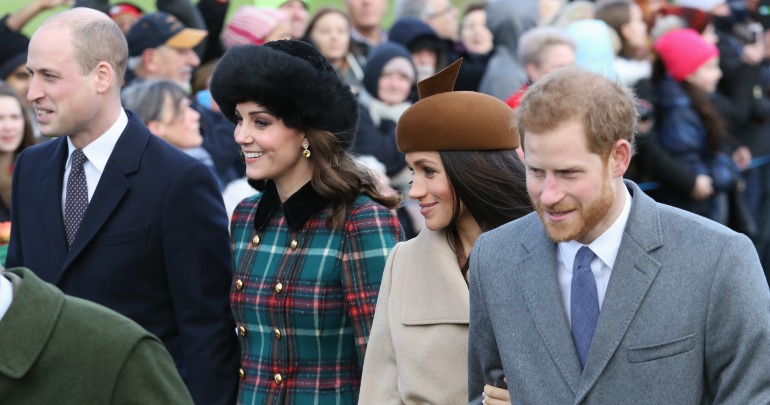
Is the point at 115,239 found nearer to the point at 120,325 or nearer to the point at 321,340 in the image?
the point at 321,340

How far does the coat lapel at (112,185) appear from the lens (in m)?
4.72

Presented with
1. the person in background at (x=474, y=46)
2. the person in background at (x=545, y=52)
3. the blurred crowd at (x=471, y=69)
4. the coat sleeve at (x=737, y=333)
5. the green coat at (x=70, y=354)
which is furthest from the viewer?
the person in background at (x=474, y=46)

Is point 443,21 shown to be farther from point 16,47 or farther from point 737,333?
point 737,333

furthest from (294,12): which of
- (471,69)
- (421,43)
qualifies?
(471,69)

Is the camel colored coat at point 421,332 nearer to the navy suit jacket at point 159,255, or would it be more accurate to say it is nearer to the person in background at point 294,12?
the navy suit jacket at point 159,255

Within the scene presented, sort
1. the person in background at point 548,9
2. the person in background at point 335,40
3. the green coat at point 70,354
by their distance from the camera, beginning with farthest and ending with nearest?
the person in background at point 548,9 < the person in background at point 335,40 < the green coat at point 70,354

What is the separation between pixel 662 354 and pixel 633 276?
0.67 feet

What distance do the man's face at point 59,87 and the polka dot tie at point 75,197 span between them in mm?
103

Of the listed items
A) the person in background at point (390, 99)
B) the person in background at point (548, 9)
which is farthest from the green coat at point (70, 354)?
the person in background at point (548, 9)

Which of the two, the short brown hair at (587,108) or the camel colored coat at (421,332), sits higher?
the short brown hair at (587,108)

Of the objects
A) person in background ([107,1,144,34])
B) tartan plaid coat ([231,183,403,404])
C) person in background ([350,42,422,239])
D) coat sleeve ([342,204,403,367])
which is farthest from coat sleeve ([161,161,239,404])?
person in background ([107,1,144,34])

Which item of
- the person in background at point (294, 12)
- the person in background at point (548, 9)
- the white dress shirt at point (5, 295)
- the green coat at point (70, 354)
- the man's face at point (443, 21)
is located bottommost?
the person in background at point (548, 9)

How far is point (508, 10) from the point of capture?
10.7m

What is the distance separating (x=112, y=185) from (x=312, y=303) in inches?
32.7
